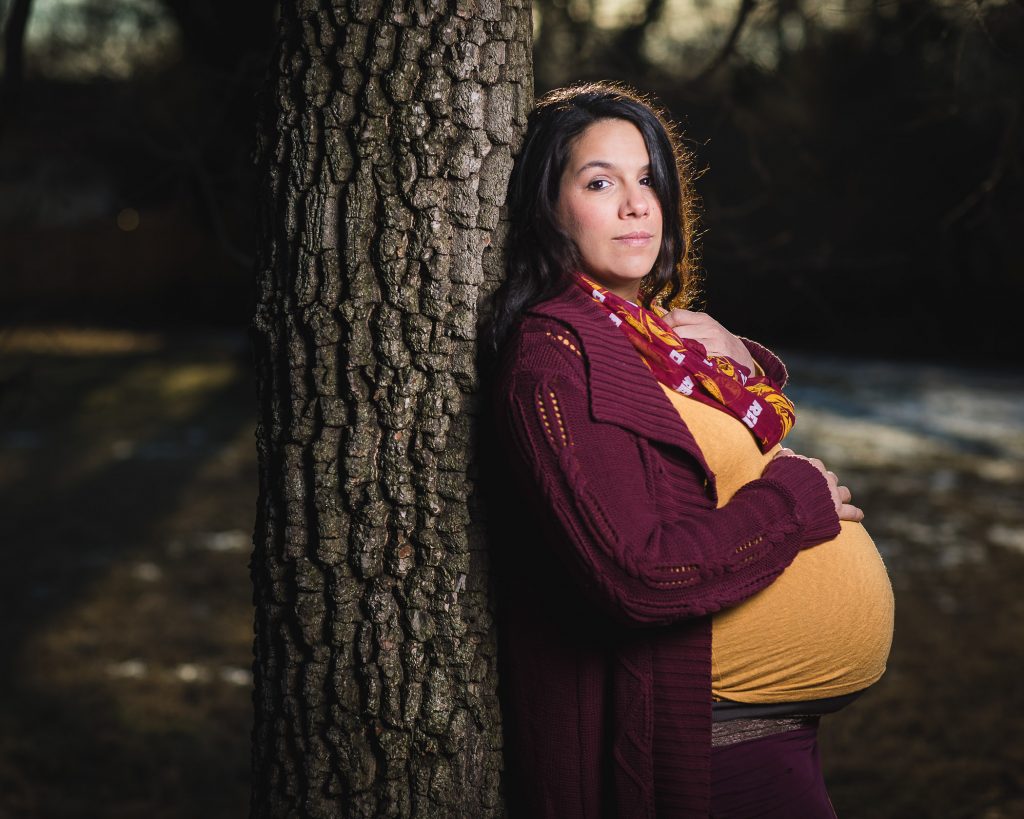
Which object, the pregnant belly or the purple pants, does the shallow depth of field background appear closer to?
the pregnant belly

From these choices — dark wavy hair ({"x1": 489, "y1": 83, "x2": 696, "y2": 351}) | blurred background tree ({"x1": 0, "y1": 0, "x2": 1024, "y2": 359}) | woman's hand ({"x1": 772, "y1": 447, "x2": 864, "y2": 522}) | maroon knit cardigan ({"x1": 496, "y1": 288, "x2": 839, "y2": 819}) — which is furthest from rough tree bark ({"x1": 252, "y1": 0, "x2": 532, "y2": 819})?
woman's hand ({"x1": 772, "y1": 447, "x2": 864, "y2": 522})

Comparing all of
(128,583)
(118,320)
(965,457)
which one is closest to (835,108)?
(965,457)

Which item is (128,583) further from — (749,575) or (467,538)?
(749,575)

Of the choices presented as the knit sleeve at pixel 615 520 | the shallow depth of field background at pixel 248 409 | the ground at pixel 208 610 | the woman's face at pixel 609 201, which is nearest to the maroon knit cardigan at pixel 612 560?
the knit sleeve at pixel 615 520

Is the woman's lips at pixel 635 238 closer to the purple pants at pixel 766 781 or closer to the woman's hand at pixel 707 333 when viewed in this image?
the woman's hand at pixel 707 333

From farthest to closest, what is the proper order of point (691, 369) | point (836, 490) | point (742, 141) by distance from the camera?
point (742, 141) < point (836, 490) < point (691, 369)

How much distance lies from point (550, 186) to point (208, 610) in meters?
4.03

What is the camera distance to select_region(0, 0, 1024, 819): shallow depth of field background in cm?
370

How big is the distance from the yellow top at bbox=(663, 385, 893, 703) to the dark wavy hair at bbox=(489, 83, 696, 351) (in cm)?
31

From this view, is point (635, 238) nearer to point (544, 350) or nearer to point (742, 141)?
point (544, 350)

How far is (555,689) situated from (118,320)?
17100 mm

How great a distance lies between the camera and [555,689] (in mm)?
1873

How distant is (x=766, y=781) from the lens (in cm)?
190

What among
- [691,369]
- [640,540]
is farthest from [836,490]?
[640,540]
